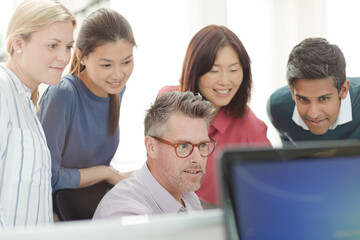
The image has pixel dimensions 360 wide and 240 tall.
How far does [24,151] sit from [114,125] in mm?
663

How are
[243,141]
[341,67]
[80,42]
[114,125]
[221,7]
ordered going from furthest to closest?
[221,7]
[341,67]
[243,141]
[114,125]
[80,42]

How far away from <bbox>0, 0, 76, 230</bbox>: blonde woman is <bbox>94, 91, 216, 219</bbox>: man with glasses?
9.5 inches

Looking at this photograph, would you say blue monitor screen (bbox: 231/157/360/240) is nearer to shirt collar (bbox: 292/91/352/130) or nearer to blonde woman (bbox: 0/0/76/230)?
blonde woman (bbox: 0/0/76/230)

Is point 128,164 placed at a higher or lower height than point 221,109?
lower

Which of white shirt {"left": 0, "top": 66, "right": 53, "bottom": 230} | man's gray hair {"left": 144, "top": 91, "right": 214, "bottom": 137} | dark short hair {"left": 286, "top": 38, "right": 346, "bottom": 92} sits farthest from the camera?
dark short hair {"left": 286, "top": 38, "right": 346, "bottom": 92}

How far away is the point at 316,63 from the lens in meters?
1.92

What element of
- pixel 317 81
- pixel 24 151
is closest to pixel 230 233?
A: pixel 24 151

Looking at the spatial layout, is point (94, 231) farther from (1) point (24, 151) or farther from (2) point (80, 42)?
(2) point (80, 42)

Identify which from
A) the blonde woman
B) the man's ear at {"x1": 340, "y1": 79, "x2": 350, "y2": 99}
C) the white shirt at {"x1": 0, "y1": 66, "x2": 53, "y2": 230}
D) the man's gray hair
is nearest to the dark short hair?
the man's ear at {"x1": 340, "y1": 79, "x2": 350, "y2": 99}

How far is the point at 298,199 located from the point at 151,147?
3.29ft

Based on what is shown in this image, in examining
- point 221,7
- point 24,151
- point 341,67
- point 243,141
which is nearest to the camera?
point 24,151

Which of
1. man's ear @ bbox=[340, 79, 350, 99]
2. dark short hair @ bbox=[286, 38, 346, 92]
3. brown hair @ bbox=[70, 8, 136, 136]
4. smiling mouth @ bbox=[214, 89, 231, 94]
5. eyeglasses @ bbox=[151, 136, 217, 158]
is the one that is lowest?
eyeglasses @ bbox=[151, 136, 217, 158]

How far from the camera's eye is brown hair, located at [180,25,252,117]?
5.93 feet

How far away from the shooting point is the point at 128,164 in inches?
82.0
